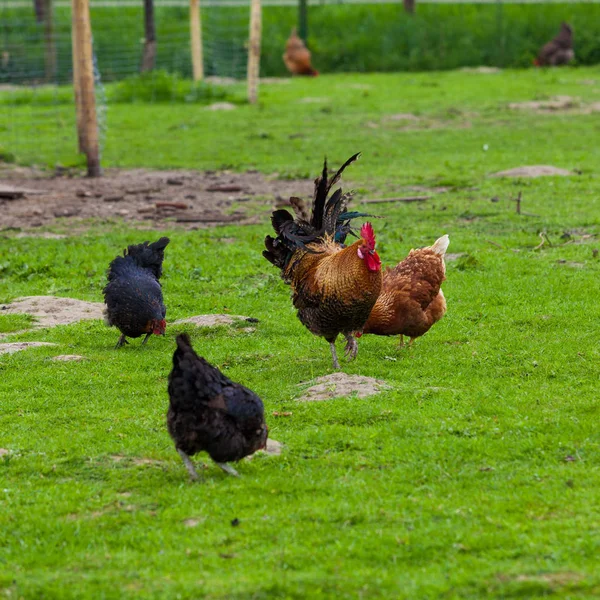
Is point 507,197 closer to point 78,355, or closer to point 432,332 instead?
point 432,332

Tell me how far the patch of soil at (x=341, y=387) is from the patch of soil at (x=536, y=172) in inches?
415

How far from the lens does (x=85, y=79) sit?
1914 centimetres

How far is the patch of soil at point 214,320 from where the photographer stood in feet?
36.9

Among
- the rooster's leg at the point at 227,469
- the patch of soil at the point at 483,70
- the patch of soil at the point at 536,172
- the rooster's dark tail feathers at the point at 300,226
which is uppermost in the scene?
the rooster's dark tail feathers at the point at 300,226

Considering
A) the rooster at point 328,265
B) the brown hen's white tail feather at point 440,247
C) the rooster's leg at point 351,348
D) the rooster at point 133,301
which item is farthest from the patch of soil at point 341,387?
the rooster at point 133,301

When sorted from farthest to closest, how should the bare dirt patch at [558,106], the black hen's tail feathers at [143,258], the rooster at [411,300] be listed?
the bare dirt patch at [558,106] < the black hen's tail feathers at [143,258] < the rooster at [411,300]

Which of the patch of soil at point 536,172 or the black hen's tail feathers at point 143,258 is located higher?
the black hen's tail feathers at point 143,258

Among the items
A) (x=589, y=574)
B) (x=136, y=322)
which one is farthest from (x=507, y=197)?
(x=589, y=574)

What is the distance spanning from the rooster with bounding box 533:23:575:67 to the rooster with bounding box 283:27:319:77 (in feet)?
27.3

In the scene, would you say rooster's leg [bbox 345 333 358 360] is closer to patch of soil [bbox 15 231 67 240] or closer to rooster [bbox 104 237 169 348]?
rooster [bbox 104 237 169 348]

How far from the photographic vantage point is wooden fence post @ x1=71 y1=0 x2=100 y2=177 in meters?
18.9

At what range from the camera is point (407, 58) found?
39.2m

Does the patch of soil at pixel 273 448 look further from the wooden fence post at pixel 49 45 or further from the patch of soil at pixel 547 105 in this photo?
the wooden fence post at pixel 49 45

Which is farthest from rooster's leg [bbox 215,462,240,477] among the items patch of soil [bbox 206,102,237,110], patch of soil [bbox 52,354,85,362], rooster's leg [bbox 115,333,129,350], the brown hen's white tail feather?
patch of soil [bbox 206,102,237,110]
